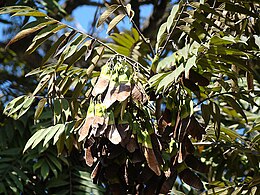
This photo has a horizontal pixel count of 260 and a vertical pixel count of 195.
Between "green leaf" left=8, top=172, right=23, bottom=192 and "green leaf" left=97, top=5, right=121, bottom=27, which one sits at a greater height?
"green leaf" left=97, top=5, right=121, bottom=27

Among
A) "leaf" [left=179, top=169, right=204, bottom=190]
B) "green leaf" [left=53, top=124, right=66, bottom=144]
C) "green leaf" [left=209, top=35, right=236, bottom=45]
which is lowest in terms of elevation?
"leaf" [left=179, top=169, right=204, bottom=190]

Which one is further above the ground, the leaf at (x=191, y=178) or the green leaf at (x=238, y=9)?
the green leaf at (x=238, y=9)

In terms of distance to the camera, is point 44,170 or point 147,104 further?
point 44,170

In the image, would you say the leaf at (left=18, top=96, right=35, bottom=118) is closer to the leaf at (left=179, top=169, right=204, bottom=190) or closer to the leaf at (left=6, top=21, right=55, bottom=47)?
the leaf at (left=6, top=21, right=55, bottom=47)

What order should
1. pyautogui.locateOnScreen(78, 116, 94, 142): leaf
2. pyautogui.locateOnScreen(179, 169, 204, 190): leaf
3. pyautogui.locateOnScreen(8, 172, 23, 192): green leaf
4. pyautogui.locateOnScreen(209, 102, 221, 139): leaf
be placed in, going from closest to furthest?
pyautogui.locateOnScreen(78, 116, 94, 142): leaf, pyautogui.locateOnScreen(179, 169, 204, 190): leaf, pyautogui.locateOnScreen(209, 102, 221, 139): leaf, pyautogui.locateOnScreen(8, 172, 23, 192): green leaf

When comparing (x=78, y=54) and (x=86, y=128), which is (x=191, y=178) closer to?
(x=86, y=128)

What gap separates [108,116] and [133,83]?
4.0 inches

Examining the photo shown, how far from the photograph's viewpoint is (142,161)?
1.35 m

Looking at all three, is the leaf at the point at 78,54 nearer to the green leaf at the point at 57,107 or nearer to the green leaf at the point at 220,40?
the green leaf at the point at 57,107

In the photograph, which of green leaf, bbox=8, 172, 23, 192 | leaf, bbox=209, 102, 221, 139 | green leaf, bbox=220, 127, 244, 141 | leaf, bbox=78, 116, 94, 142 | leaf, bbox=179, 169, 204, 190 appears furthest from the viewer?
green leaf, bbox=8, 172, 23, 192

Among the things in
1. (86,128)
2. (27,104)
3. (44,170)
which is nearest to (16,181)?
(44,170)

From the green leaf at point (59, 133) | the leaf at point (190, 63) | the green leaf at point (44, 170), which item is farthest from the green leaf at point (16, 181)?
the leaf at point (190, 63)

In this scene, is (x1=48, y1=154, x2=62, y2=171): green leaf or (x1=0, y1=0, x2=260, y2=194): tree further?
(x1=48, y1=154, x2=62, y2=171): green leaf

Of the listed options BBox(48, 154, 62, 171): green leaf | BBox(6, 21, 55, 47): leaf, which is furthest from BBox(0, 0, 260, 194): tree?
BBox(48, 154, 62, 171): green leaf
